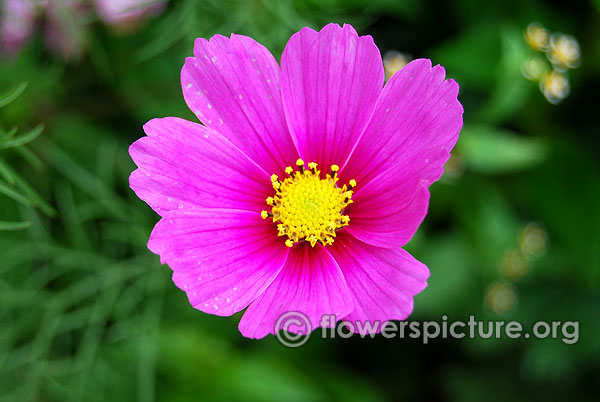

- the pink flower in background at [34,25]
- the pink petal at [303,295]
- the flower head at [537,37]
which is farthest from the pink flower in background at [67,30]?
the flower head at [537,37]

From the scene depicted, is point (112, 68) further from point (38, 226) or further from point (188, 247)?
point (188, 247)

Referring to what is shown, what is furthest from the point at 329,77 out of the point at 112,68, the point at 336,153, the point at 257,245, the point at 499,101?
the point at 112,68

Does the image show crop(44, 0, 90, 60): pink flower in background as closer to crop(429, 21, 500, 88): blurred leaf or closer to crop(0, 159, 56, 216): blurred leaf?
crop(0, 159, 56, 216): blurred leaf

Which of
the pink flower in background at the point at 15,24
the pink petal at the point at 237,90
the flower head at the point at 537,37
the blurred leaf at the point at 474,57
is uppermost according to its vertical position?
the flower head at the point at 537,37

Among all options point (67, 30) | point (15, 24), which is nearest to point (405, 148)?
point (67, 30)

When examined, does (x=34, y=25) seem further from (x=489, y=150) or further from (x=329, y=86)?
(x=489, y=150)

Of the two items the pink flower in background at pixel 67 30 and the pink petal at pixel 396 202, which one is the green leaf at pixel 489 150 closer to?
the pink petal at pixel 396 202

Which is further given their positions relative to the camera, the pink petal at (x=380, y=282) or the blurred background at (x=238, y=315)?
the blurred background at (x=238, y=315)
